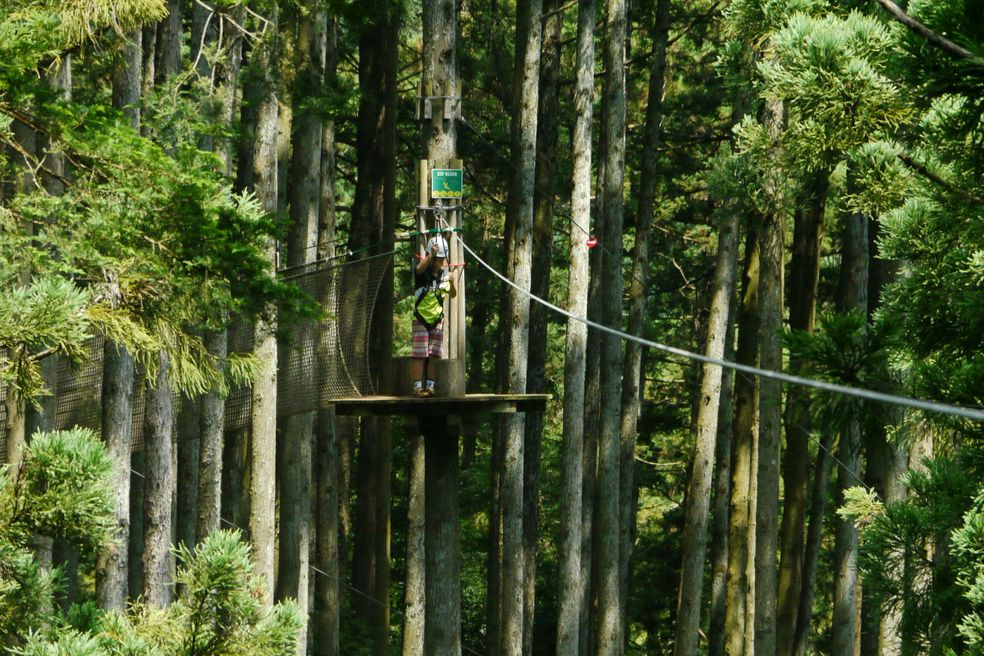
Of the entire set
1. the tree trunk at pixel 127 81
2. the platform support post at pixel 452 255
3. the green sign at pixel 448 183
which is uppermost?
the tree trunk at pixel 127 81

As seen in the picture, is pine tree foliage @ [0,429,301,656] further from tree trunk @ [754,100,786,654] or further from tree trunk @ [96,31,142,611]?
tree trunk @ [754,100,786,654]

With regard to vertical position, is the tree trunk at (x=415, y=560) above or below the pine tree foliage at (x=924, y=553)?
below

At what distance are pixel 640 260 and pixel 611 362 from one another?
216 cm

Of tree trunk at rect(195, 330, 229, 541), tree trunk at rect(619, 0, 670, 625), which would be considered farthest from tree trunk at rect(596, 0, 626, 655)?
tree trunk at rect(195, 330, 229, 541)

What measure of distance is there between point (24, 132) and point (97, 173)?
216 inches

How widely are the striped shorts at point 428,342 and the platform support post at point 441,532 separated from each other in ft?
1.44

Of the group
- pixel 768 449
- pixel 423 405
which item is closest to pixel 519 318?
pixel 768 449

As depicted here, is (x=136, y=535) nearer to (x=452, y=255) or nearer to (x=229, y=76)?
Result: (x=229, y=76)

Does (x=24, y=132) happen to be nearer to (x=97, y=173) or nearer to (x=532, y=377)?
(x=97, y=173)

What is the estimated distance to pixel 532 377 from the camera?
1759cm

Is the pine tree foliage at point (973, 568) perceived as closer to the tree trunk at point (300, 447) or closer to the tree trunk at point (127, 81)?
the tree trunk at point (127, 81)

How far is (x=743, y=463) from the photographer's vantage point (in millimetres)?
16250

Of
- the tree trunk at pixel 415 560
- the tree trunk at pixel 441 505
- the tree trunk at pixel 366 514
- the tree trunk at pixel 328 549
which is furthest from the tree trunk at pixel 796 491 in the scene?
the tree trunk at pixel 441 505

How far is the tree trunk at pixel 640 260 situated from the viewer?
1691 cm
